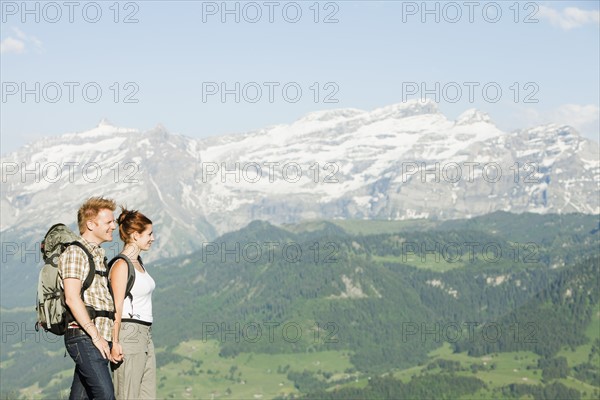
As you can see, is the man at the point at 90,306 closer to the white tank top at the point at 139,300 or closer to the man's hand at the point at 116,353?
the man's hand at the point at 116,353

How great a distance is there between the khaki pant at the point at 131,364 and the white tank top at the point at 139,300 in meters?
0.26

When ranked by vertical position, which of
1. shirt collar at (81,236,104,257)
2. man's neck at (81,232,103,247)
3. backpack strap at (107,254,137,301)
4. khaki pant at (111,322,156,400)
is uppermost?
man's neck at (81,232,103,247)

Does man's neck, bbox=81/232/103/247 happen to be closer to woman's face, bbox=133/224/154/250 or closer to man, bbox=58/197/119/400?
man, bbox=58/197/119/400

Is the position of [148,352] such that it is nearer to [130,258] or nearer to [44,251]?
[130,258]

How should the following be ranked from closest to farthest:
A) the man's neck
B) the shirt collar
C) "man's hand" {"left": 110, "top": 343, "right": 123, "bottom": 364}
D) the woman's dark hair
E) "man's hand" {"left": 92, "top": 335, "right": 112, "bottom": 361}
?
"man's hand" {"left": 92, "top": 335, "right": 112, "bottom": 361} < the shirt collar < "man's hand" {"left": 110, "top": 343, "right": 123, "bottom": 364} < the man's neck < the woman's dark hair

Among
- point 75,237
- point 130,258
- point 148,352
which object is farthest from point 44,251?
point 148,352

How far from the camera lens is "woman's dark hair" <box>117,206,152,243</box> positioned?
80.9ft

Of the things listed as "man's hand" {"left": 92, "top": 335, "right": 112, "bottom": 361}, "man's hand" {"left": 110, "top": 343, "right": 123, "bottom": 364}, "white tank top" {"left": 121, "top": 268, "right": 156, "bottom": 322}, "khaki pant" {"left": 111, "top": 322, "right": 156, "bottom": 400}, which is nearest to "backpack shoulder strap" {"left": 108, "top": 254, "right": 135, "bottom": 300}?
"white tank top" {"left": 121, "top": 268, "right": 156, "bottom": 322}

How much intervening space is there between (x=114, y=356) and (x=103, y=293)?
1660 mm

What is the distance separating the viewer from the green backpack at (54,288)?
870 inches

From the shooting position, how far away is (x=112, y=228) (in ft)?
77.3

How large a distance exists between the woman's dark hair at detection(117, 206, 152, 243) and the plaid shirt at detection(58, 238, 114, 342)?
62.6 inches

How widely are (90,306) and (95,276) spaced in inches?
29.9

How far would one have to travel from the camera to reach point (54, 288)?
22219 mm
